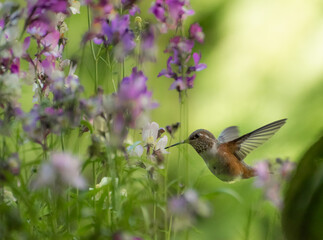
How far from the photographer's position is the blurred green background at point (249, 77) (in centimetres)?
271

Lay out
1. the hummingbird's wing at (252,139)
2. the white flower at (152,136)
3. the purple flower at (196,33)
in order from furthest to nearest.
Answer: the hummingbird's wing at (252,139)
the white flower at (152,136)
the purple flower at (196,33)

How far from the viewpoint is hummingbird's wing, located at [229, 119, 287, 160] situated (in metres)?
1.22

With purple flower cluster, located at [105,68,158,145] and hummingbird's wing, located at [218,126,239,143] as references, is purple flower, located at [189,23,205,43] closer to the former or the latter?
purple flower cluster, located at [105,68,158,145]

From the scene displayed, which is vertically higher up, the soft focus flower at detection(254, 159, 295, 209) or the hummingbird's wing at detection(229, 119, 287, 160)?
the hummingbird's wing at detection(229, 119, 287, 160)

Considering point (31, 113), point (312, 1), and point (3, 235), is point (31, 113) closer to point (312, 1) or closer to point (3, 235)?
point (3, 235)

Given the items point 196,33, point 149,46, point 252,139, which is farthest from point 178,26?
point 252,139

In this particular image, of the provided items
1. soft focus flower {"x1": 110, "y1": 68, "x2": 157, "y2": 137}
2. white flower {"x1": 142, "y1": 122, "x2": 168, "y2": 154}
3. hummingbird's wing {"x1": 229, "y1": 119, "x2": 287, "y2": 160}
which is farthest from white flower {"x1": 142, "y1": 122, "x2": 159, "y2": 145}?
soft focus flower {"x1": 110, "y1": 68, "x2": 157, "y2": 137}

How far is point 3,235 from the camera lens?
767 millimetres

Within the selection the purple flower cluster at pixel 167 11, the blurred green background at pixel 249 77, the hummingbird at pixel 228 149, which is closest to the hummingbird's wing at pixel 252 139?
the hummingbird at pixel 228 149

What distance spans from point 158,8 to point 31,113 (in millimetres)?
234

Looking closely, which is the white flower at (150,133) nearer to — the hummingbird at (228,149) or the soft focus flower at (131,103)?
the hummingbird at (228,149)

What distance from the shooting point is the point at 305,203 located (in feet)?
3.30

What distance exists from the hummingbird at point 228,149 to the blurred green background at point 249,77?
1.25m

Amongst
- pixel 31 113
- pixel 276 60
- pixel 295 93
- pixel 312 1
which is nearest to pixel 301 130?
pixel 295 93
